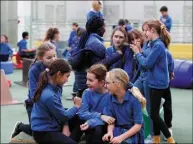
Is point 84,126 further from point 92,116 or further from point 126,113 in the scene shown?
point 126,113

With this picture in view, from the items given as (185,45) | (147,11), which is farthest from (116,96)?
(147,11)

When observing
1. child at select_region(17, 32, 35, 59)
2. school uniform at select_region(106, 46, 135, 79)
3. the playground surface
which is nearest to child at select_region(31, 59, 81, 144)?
school uniform at select_region(106, 46, 135, 79)

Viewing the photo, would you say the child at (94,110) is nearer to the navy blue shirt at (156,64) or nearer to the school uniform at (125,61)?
the school uniform at (125,61)

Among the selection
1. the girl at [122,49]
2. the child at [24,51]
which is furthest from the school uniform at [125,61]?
the child at [24,51]

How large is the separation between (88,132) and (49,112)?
408 millimetres

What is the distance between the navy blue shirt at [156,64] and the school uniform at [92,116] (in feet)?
3.56

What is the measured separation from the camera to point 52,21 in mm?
20938

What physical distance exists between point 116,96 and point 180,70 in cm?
679

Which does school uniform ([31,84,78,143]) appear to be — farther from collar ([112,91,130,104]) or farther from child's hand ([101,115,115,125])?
collar ([112,91,130,104])

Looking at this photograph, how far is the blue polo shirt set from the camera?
4.12m

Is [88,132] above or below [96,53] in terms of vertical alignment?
below

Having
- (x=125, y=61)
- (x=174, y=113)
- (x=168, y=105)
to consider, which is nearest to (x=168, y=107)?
(x=168, y=105)

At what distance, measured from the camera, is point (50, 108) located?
4.09 metres

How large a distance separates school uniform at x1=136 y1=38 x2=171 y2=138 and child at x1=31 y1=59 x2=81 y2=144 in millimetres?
1361
